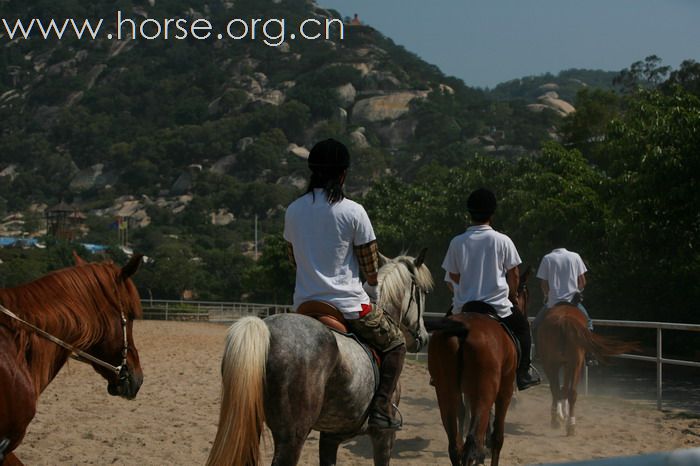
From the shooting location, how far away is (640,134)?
69.9ft

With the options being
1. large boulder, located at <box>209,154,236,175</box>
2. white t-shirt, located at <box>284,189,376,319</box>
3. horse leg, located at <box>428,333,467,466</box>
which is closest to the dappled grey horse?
white t-shirt, located at <box>284,189,376,319</box>

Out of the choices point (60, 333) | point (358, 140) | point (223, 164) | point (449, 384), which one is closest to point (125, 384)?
point (60, 333)

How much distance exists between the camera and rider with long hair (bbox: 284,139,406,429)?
16.7 feet

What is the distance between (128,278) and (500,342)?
292 cm

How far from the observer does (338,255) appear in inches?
200

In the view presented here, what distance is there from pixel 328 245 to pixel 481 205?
244cm

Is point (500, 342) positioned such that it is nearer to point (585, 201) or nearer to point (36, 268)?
point (585, 201)

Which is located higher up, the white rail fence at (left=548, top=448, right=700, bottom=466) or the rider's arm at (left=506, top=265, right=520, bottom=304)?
the rider's arm at (left=506, top=265, right=520, bottom=304)

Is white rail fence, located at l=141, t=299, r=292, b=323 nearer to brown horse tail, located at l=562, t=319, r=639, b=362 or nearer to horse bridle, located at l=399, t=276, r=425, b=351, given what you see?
brown horse tail, located at l=562, t=319, r=639, b=362

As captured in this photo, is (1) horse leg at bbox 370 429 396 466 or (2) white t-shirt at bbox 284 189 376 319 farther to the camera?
(1) horse leg at bbox 370 429 396 466

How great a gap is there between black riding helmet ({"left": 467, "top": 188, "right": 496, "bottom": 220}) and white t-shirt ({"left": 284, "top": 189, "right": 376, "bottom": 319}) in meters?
2.18

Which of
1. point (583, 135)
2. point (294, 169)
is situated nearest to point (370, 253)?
point (583, 135)

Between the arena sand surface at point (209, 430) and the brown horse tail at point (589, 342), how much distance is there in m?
0.99

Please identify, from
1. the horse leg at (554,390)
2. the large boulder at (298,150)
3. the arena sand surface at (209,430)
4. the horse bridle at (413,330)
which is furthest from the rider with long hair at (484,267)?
the large boulder at (298,150)
